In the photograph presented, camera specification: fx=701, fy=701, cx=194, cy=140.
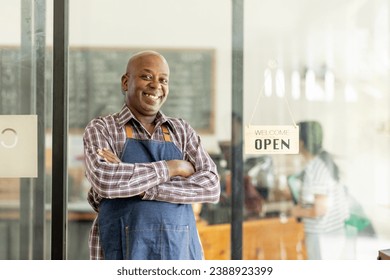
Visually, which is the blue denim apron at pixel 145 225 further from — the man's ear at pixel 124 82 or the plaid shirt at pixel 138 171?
the man's ear at pixel 124 82

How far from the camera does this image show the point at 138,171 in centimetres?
234

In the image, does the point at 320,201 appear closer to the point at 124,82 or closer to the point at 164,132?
the point at 164,132

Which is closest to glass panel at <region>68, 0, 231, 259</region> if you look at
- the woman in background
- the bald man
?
the bald man

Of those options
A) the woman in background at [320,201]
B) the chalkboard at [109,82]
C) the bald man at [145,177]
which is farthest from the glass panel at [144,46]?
the woman in background at [320,201]

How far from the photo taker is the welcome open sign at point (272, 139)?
8.98 feet

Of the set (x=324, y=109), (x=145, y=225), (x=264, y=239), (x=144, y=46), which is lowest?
(x=264, y=239)

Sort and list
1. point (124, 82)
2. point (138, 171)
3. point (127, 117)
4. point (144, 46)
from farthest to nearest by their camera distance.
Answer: point (144, 46) → point (124, 82) → point (127, 117) → point (138, 171)

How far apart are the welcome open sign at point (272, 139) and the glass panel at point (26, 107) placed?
0.82m

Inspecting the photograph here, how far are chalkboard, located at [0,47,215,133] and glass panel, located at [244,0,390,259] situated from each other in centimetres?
17

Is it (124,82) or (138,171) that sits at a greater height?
(124,82)

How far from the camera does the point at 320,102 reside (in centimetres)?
283

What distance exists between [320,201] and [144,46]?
942 mm

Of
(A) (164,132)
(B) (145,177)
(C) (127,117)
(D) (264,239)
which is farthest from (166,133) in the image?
(D) (264,239)
